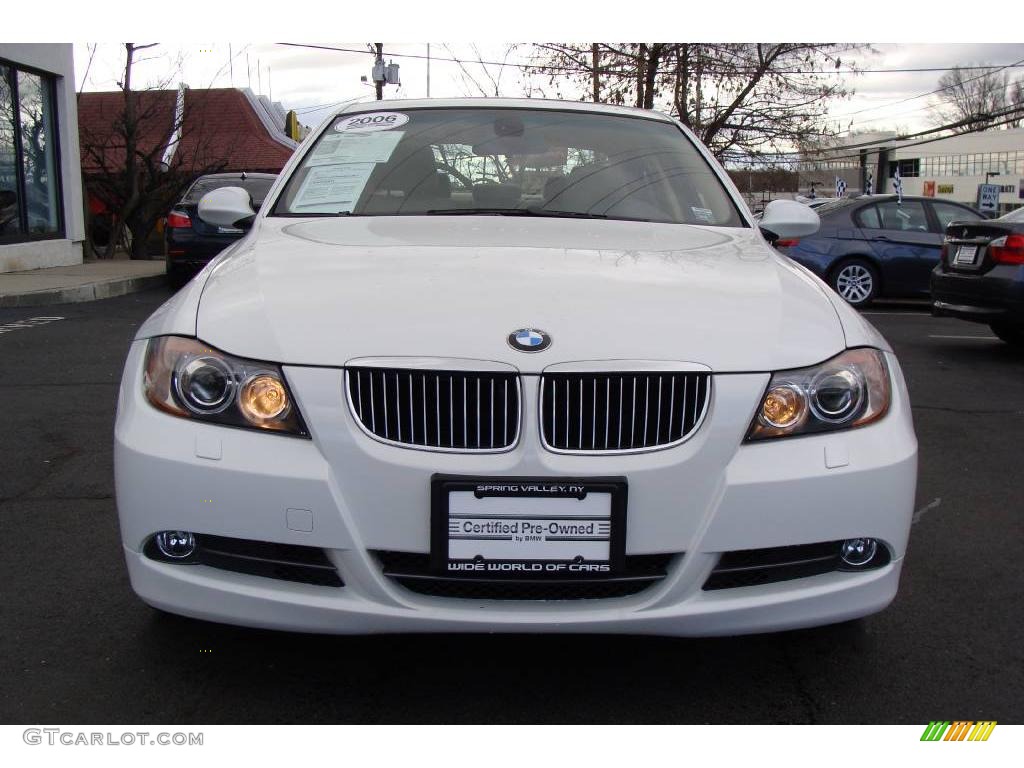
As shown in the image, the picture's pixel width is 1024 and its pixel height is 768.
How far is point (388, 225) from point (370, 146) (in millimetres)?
646

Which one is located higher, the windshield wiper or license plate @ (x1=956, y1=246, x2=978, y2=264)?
the windshield wiper

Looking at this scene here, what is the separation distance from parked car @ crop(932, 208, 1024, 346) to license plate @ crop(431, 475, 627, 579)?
688cm

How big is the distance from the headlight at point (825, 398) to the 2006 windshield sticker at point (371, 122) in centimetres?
209

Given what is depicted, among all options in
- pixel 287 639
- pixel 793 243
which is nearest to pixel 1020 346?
pixel 793 243

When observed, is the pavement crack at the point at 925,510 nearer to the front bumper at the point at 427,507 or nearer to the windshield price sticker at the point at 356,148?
the front bumper at the point at 427,507

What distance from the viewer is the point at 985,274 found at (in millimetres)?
8172

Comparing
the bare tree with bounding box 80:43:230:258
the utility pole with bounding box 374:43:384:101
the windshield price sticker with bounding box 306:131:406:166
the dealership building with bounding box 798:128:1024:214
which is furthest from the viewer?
the dealership building with bounding box 798:128:1024:214

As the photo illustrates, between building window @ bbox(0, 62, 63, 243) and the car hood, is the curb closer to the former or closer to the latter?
building window @ bbox(0, 62, 63, 243)

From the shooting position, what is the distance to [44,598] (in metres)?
3.01

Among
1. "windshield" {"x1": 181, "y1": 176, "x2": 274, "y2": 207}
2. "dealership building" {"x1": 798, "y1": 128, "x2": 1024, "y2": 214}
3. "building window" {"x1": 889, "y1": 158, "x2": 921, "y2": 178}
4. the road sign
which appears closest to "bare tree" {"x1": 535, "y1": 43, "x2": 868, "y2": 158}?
the road sign

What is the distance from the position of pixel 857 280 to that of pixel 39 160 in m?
12.1

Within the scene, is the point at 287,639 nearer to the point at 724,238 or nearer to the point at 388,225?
the point at 388,225

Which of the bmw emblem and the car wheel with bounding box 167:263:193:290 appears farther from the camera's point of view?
the car wheel with bounding box 167:263:193:290

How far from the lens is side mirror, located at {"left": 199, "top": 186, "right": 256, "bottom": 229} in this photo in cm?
370
